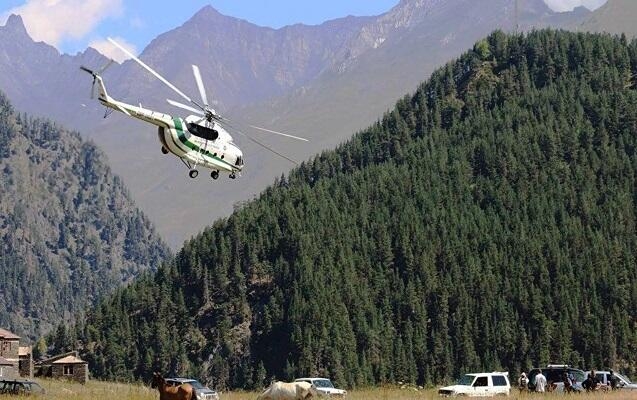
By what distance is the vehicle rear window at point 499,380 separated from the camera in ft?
293

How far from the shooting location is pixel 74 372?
653 feet

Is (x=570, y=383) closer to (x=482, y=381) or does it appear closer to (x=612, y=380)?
(x=612, y=380)

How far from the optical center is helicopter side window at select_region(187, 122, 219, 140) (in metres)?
89.7

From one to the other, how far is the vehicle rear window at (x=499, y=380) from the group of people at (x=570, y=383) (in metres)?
1.54

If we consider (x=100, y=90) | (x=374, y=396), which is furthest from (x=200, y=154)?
(x=374, y=396)

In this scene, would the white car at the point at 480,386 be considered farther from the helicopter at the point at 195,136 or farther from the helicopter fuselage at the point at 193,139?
the helicopter fuselage at the point at 193,139

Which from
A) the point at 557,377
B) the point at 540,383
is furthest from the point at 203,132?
the point at 557,377

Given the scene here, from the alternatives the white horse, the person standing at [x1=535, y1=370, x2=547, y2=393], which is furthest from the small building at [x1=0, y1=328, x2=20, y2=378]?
the white horse

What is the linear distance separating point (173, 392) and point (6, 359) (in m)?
128

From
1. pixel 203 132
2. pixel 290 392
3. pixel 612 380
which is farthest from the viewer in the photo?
pixel 612 380

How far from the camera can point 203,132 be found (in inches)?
3556

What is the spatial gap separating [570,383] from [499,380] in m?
4.74

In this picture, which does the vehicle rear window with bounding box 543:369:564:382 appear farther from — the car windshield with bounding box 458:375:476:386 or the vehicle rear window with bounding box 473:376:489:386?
the car windshield with bounding box 458:375:476:386

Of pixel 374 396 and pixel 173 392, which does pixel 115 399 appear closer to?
pixel 173 392
